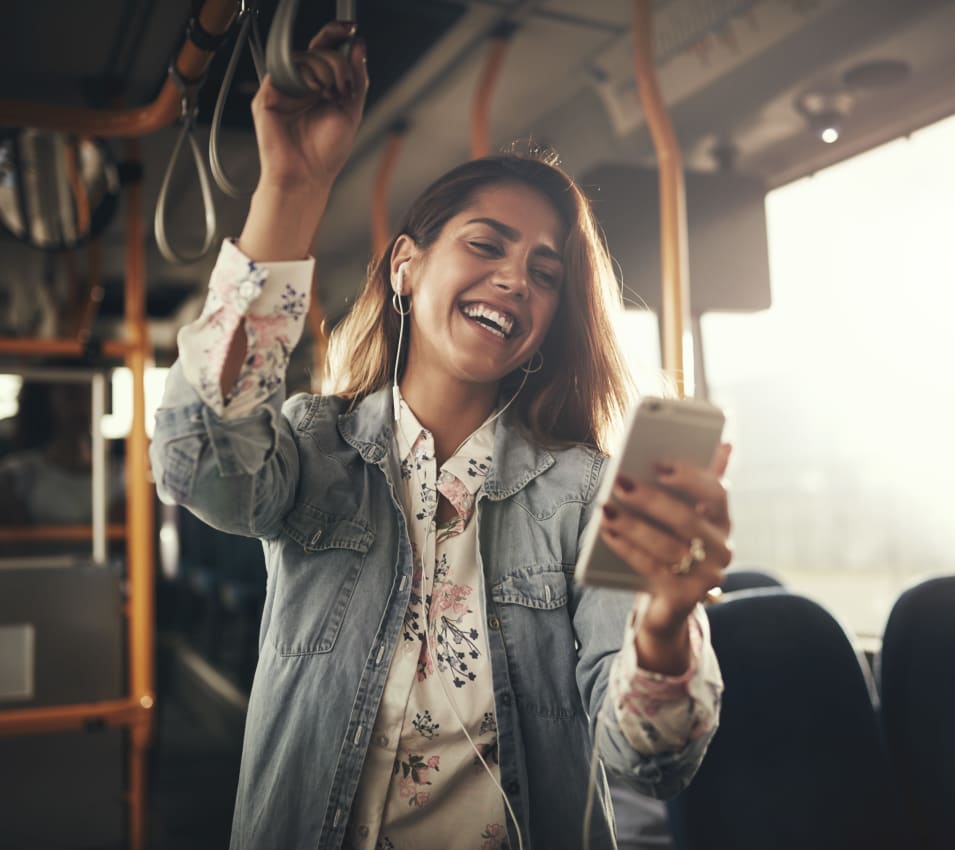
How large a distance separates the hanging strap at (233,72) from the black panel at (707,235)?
4.15 feet

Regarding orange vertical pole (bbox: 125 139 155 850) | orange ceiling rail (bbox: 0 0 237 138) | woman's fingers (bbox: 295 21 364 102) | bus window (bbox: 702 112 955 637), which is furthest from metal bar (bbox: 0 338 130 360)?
bus window (bbox: 702 112 955 637)

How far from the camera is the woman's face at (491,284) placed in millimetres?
994

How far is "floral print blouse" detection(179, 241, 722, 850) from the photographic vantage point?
0.80 m

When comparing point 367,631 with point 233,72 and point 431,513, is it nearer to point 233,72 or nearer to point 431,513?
point 431,513

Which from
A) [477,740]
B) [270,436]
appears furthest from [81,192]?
[477,740]

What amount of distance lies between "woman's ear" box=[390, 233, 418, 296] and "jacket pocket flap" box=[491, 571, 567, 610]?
0.38m

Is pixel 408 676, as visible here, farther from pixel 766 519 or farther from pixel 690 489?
pixel 766 519

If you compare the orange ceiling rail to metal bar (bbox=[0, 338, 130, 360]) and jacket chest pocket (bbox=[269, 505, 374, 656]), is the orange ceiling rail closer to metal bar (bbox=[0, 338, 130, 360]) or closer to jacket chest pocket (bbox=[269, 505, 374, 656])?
jacket chest pocket (bbox=[269, 505, 374, 656])

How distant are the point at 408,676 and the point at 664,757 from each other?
286mm

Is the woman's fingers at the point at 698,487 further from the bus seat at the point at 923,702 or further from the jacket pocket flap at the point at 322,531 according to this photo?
the bus seat at the point at 923,702

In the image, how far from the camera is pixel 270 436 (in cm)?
86

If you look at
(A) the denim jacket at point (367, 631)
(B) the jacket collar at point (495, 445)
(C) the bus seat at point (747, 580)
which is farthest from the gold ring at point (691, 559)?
(C) the bus seat at point (747, 580)

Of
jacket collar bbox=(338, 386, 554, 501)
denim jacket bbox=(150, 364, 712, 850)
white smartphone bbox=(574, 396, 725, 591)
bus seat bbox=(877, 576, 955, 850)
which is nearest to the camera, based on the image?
white smartphone bbox=(574, 396, 725, 591)

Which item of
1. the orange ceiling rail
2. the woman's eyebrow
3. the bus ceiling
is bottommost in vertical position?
the woman's eyebrow
